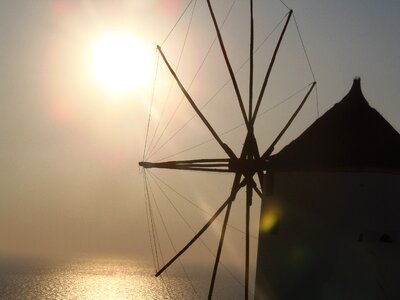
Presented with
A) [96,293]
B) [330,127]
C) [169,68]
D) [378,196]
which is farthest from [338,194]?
[96,293]

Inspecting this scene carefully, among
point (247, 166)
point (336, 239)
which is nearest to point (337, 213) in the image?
point (336, 239)

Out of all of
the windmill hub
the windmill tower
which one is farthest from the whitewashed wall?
the windmill hub

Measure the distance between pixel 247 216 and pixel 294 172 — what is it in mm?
2585

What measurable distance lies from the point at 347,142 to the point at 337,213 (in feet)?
8.15

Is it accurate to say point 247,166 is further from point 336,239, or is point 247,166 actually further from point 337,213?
point 336,239

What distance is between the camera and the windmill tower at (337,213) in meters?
18.2

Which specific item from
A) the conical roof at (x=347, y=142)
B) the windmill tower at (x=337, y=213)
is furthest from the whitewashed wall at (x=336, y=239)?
the conical roof at (x=347, y=142)

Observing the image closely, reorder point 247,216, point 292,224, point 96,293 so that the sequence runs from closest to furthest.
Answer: point 292,224 < point 247,216 < point 96,293

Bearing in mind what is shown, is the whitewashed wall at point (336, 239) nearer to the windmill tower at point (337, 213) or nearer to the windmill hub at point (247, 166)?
the windmill tower at point (337, 213)

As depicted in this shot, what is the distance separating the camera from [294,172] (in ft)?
66.5

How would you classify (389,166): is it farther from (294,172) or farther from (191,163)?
(191,163)

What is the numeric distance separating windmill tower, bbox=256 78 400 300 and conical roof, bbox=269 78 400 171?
1.3 inches

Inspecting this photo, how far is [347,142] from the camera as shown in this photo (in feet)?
64.5

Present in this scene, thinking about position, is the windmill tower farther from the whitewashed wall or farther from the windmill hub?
the windmill hub
